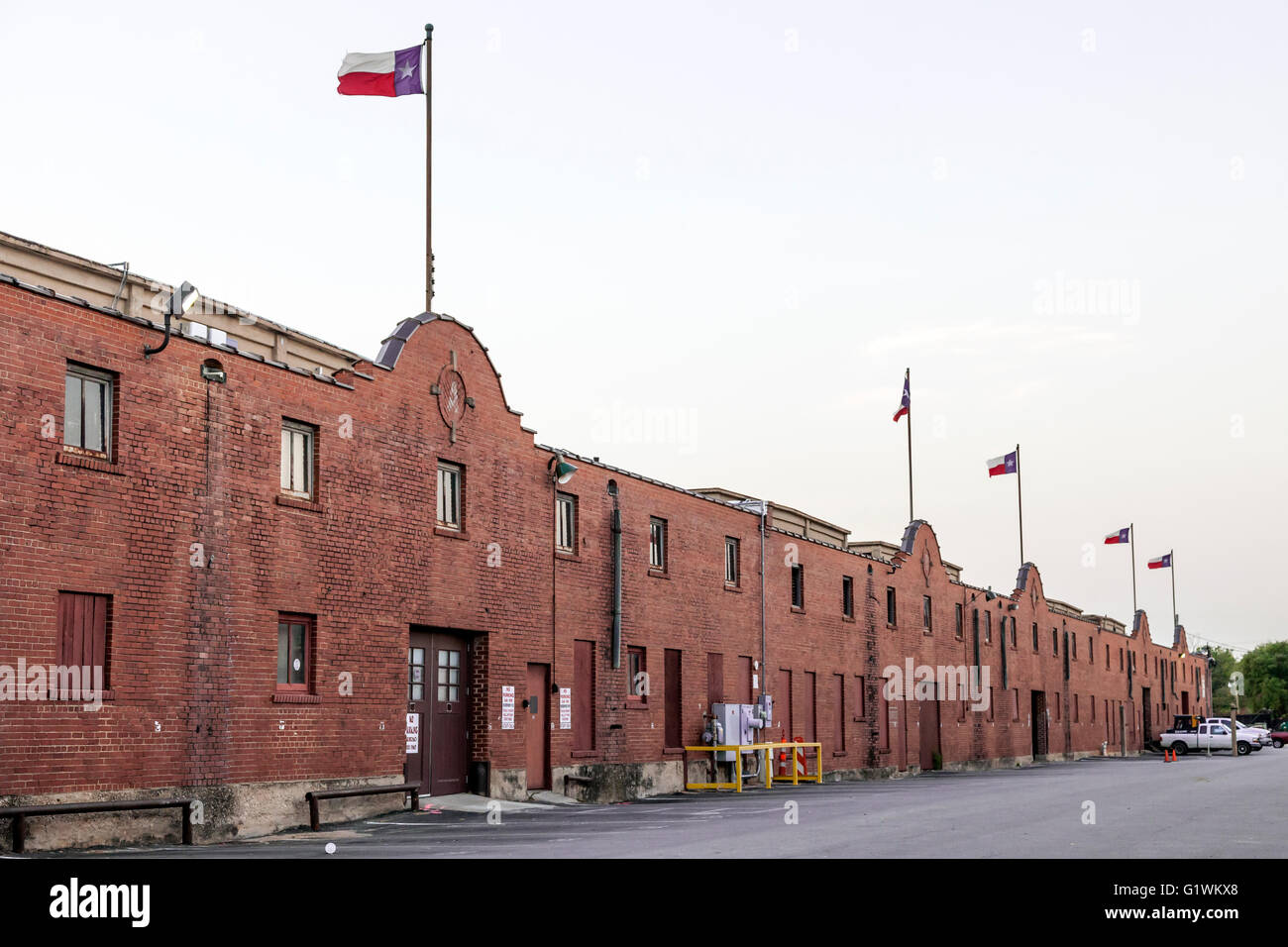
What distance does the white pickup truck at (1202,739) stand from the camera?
7519 centimetres

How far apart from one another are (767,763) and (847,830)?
17886 mm

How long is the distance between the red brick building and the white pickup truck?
42.5 meters

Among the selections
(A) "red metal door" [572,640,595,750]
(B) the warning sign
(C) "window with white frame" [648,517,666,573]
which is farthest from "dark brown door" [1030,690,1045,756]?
(B) the warning sign

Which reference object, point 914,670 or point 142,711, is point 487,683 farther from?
point 914,670

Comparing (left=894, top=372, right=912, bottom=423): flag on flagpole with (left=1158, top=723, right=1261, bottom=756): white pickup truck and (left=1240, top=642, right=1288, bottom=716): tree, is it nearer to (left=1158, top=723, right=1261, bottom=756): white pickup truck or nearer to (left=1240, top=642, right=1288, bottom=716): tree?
(left=1158, top=723, right=1261, bottom=756): white pickup truck

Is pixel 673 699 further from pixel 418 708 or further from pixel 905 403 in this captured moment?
pixel 905 403

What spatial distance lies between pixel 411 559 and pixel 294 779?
468 cm

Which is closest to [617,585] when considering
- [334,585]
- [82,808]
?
[334,585]

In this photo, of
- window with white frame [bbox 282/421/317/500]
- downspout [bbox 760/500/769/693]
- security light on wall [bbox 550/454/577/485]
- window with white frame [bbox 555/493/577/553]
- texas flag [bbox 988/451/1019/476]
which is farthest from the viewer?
texas flag [bbox 988/451/1019/476]

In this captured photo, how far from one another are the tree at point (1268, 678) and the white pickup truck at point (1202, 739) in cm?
6766

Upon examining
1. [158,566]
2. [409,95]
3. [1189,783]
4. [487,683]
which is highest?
[409,95]

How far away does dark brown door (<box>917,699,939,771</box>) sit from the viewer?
171 ft

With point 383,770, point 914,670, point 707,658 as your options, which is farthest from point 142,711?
point 914,670

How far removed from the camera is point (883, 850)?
53.0ft
